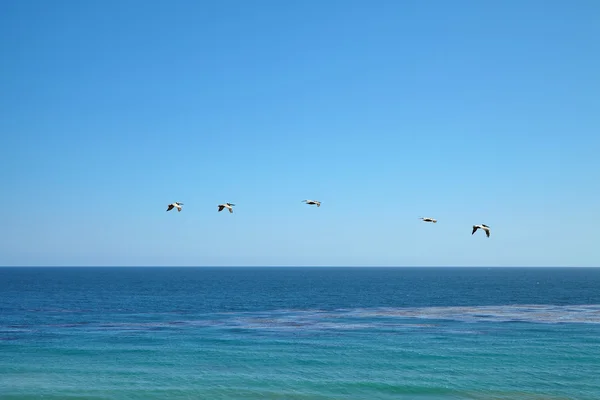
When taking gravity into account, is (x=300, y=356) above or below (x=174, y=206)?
below

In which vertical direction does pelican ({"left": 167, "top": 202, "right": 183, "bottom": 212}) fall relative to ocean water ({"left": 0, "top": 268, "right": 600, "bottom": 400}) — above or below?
above

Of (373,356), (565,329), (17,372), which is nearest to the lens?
(17,372)

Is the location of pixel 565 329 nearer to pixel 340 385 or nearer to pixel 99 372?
pixel 340 385

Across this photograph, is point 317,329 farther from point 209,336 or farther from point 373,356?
point 373,356

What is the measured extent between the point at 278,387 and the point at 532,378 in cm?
2344

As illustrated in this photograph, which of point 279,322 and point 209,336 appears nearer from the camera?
point 209,336

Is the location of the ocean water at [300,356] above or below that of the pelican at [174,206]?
below

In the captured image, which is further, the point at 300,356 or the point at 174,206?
the point at 300,356

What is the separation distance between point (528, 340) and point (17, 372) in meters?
58.2

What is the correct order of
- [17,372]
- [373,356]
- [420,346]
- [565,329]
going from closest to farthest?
[17,372] → [373,356] → [420,346] → [565,329]

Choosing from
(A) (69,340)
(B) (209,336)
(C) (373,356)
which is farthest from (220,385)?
(A) (69,340)

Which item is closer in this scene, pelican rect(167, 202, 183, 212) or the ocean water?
pelican rect(167, 202, 183, 212)

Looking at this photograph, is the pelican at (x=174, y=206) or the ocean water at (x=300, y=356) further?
the ocean water at (x=300, y=356)

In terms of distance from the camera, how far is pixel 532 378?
52.8 metres
